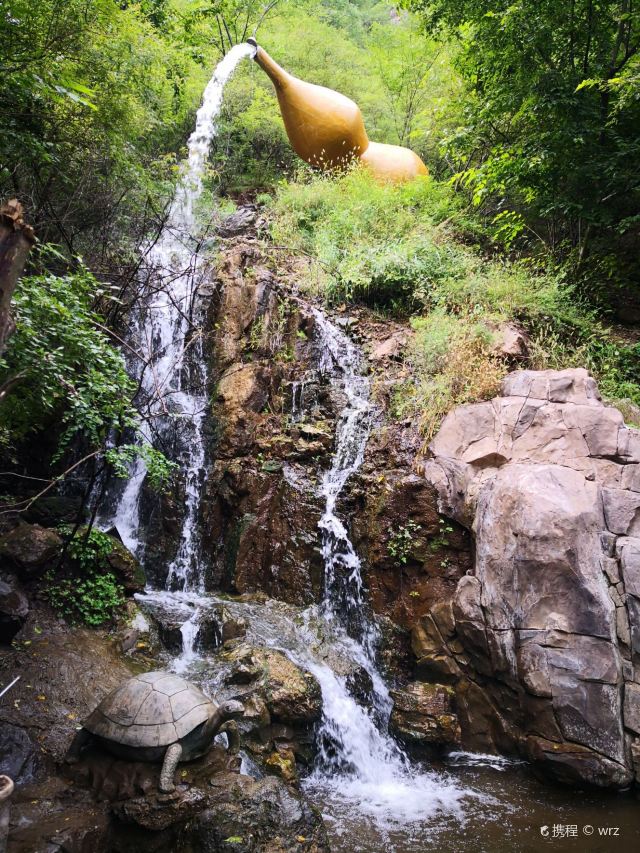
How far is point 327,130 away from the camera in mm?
11727

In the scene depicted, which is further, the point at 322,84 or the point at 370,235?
the point at 322,84

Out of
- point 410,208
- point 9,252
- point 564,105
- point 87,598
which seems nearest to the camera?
point 9,252

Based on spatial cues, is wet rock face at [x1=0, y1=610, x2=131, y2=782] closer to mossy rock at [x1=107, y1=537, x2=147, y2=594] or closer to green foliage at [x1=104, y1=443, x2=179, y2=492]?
mossy rock at [x1=107, y1=537, x2=147, y2=594]

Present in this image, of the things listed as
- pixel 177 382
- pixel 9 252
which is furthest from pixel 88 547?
pixel 9 252

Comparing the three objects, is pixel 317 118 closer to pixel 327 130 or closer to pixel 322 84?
pixel 327 130

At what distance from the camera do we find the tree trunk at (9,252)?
70.1 inches

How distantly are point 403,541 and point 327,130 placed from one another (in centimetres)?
1073

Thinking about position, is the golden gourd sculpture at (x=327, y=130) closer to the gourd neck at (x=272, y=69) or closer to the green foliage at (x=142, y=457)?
the gourd neck at (x=272, y=69)

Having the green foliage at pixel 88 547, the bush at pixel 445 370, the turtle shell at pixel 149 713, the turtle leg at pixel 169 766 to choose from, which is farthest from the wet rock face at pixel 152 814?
the bush at pixel 445 370

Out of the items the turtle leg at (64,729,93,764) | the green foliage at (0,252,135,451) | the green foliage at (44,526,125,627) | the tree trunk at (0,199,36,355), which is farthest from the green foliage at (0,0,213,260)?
the turtle leg at (64,729,93,764)

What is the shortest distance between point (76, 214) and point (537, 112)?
302 inches

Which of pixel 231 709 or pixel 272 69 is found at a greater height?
pixel 272 69

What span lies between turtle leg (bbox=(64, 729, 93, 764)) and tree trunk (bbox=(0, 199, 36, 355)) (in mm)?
3379

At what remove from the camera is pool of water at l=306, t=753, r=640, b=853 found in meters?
3.54
